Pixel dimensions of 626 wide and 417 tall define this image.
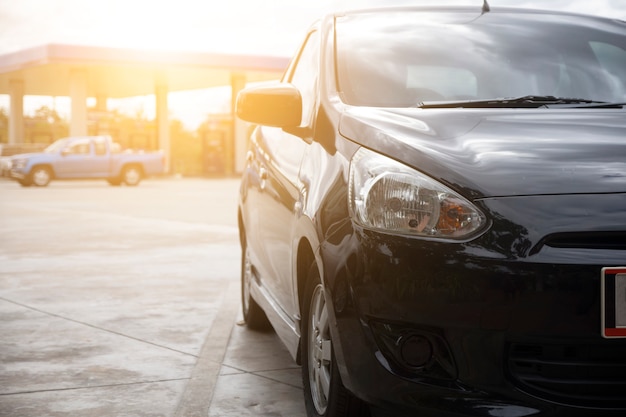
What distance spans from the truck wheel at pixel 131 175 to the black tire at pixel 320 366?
2813 cm

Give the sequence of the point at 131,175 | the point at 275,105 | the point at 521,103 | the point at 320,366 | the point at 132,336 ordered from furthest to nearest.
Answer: the point at 131,175 → the point at 132,336 → the point at 275,105 → the point at 521,103 → the point at 320,366

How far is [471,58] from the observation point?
3.94m

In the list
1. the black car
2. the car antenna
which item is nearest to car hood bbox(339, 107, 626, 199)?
the black car

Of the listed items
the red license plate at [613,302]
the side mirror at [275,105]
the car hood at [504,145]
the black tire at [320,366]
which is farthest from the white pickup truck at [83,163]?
the red license plate at [613,302]

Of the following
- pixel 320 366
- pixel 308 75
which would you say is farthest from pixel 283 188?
pixel 320 366

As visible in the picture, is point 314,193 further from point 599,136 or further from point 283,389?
point 283,389

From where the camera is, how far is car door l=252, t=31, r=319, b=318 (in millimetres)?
3736

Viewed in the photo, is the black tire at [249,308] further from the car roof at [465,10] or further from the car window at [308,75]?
the car roof at [465,10]

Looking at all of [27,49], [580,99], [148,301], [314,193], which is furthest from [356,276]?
[27,49]

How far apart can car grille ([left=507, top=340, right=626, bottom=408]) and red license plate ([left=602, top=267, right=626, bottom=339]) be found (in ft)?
0.23

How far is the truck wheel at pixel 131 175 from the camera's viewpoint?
31.0m

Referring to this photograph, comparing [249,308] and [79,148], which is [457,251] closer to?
[249,308]

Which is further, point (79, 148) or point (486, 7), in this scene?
point (79, 148)

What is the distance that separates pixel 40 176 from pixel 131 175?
10.3ft
